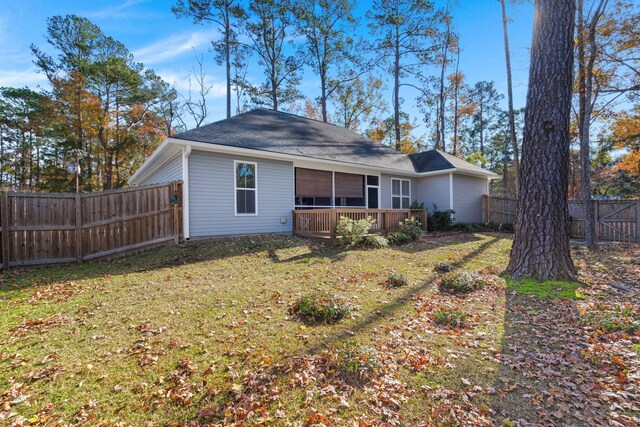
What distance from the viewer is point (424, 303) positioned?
→ 453 centimetres

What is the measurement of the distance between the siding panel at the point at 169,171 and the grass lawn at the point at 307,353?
4.55 metres

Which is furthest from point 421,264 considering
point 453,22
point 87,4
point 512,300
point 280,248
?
point 453,22

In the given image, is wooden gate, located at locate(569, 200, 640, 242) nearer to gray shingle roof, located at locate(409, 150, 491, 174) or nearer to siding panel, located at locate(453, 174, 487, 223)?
siding panel, located at locate(453, 174, 487, 223)

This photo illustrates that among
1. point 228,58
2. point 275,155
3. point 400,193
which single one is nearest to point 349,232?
point 275,155

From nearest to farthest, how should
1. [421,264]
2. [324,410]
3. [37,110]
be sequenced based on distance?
[324,410] < [421,264] < [37,110]

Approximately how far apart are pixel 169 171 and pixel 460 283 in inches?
406

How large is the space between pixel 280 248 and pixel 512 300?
227 inches

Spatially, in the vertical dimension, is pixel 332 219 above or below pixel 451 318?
above

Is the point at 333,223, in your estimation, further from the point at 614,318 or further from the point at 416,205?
the point at 416,205

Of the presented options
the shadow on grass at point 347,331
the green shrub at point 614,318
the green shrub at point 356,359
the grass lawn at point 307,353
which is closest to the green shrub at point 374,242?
the shadow on grass at point 347,331

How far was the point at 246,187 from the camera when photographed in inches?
383

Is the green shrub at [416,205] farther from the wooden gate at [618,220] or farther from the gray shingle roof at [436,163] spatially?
the wooden gate at [618,220]

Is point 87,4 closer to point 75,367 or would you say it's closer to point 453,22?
point 75,367

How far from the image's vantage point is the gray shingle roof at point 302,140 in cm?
954
